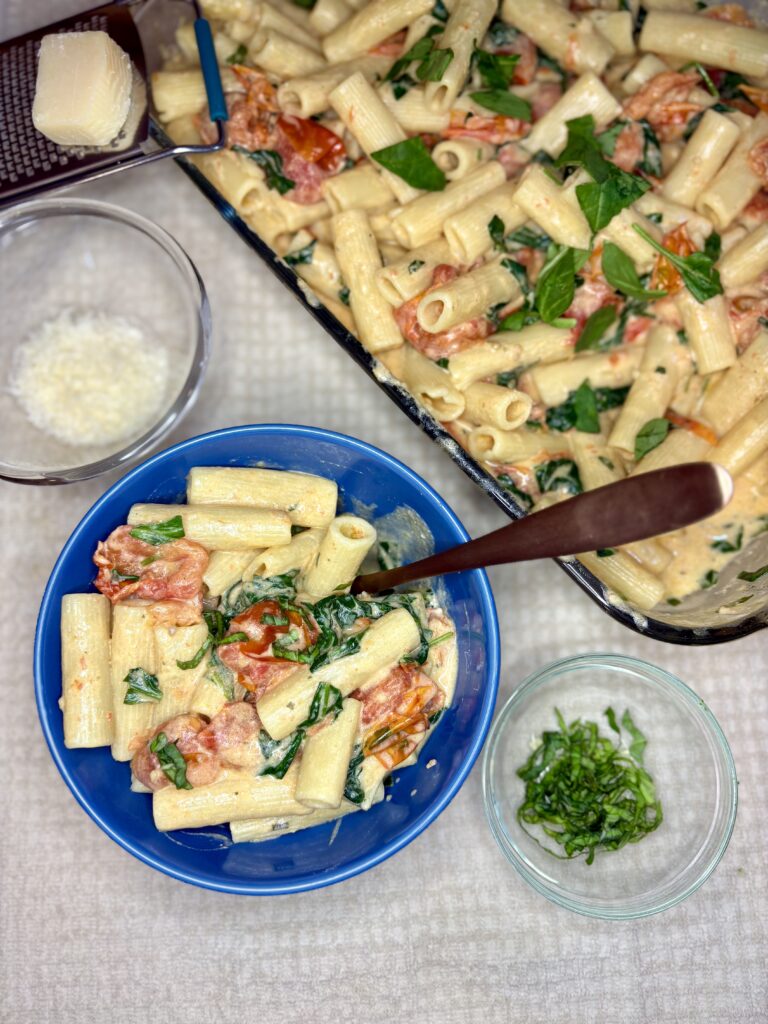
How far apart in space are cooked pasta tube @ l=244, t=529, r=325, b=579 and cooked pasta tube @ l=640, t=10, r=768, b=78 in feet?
4.65

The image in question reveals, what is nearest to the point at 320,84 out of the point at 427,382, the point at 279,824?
the point at 427,382

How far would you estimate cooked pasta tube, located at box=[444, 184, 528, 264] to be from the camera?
7.09 ft

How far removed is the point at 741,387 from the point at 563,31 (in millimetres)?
930

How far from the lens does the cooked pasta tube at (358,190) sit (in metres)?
2.21

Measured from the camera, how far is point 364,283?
7.13ft

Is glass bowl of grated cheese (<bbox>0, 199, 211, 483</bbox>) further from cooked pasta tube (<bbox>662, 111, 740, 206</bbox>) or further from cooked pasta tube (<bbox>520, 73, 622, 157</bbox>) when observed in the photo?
cooked pasta tube (<bbox>662, 111, 740, 206</bbox>)

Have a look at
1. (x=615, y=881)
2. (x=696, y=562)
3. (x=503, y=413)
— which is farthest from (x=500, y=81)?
(x=615, y=881)

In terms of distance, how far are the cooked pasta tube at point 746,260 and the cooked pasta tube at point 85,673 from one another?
1563mm

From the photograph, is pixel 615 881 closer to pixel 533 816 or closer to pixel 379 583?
pixel 533 816

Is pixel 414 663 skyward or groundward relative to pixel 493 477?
groundward

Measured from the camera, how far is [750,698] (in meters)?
2.29

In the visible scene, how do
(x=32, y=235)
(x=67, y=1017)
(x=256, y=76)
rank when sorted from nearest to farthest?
(x=67, y=1017) → (x=256, y=76) → (x=32, y=235)

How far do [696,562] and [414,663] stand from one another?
0.69 m

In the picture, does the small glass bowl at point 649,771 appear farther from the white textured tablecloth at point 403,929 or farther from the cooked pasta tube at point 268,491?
the cooked pasta tube at point 268,491
